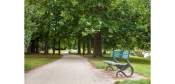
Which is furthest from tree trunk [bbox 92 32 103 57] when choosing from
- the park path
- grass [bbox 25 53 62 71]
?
the park path

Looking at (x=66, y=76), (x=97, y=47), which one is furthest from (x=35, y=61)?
(x=97, y=47)

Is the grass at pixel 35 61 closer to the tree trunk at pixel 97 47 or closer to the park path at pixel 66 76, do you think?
the park path at pixel 66 76

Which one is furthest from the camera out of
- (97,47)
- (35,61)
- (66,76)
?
(97,47)

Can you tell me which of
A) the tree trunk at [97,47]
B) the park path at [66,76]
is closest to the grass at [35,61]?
the park path at [66,76]

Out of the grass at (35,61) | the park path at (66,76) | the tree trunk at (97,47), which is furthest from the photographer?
the tree trunk at (97,47)

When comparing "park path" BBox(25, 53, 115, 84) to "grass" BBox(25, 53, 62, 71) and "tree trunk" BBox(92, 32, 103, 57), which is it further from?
"tree trunk" BBox(92, 32, 103, 57)

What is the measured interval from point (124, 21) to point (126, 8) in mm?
1470

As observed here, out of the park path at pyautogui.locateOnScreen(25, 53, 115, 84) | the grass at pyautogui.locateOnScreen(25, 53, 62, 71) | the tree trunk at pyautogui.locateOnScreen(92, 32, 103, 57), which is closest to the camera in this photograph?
the park path at pyautogui.locateOnScreen(25, 53, 115, 84)

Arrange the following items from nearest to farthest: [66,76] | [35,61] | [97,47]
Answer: [66,76]
[35,61]
[97,47]

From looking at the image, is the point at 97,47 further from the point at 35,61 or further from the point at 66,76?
the point at 66,76

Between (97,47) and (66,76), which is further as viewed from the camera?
(97,47)
